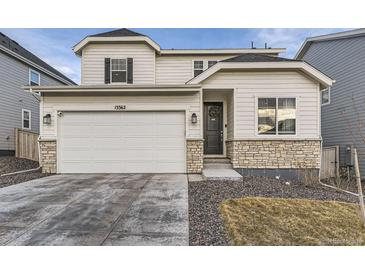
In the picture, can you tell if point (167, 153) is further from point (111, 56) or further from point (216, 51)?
point (216, 51)

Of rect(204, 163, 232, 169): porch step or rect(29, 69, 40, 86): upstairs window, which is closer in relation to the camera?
rect(204, 163, 232, 169): porch step

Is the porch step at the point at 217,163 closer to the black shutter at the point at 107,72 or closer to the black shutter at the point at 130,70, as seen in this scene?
the black shutter at the point at 130,70

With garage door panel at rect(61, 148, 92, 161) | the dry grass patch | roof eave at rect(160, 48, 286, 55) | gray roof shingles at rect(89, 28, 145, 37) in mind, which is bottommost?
the dry grass patch

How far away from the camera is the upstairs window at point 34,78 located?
15.2 m

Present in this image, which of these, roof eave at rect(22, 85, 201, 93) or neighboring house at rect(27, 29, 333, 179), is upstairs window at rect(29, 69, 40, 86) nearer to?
roof eave at rect(22, 85, 201, 93)

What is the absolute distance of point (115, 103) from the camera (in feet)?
30.3

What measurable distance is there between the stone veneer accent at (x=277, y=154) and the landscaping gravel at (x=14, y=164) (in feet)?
29.3

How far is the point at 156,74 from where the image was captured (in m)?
13.1

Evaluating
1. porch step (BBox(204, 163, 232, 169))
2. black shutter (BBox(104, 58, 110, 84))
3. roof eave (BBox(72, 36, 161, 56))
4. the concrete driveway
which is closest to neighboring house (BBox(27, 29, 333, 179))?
porch step (BBox(204, 163, 232, 169))

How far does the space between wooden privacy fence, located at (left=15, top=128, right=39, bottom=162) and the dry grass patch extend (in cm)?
1064

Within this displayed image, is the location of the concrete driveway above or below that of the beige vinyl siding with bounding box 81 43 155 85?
below

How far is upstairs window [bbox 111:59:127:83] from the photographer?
12234 mm

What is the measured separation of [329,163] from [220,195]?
20.9 ft

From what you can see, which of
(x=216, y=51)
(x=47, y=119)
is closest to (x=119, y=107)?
(x=47, y=119)
